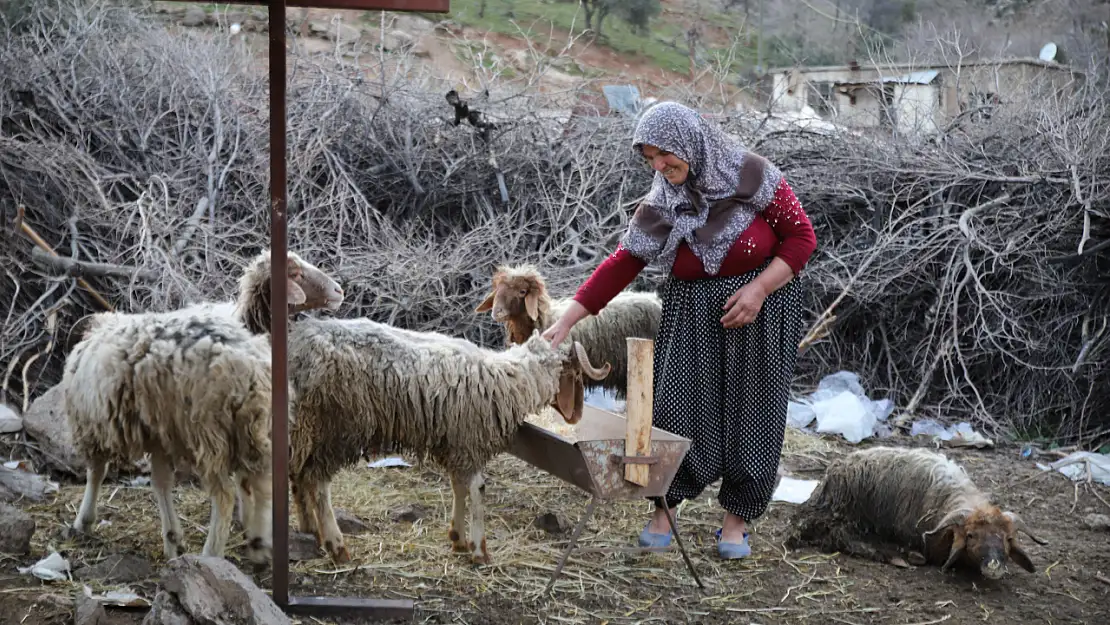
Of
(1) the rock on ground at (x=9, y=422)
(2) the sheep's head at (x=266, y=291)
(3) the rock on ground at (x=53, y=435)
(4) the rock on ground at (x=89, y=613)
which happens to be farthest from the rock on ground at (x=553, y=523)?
(1) the rock on ground at (x=9, y=422)

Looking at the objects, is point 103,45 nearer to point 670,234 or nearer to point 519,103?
point 519,103

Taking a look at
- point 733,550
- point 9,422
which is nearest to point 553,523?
point 733,550

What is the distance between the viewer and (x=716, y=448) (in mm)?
4637

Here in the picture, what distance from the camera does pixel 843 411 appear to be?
722 cm

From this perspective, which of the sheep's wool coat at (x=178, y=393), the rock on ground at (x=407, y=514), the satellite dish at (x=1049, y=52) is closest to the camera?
the sheep's wool coat at (x=178, y=393)

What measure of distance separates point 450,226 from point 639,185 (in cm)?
162

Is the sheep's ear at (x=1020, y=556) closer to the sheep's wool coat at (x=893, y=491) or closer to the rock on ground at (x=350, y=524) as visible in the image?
the sheep's wool coat at (x=893, y=491)

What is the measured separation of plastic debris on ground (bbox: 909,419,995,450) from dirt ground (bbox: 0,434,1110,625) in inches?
48.5

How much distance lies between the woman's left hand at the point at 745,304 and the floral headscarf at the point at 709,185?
16 cm

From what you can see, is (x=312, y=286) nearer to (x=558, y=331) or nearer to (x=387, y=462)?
(x=558, y=331)

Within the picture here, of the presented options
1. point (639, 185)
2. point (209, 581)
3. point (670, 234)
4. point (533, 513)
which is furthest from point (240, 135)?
point (209, 581)

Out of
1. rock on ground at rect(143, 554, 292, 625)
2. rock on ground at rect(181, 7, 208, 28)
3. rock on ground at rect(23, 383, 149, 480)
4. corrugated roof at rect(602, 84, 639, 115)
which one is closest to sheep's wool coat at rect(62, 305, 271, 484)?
rock on ground at rect(143, 554, 292, 625)

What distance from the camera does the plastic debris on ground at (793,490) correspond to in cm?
576

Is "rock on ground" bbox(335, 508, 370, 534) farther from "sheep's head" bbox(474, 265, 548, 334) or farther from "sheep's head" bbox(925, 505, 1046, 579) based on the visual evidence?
"sheep's head" bbox(925, 505, 1046, 579)
